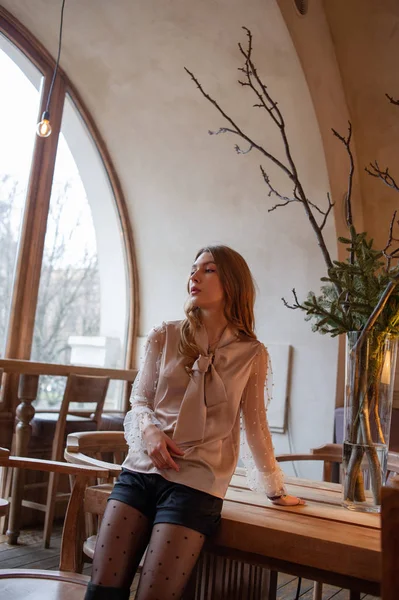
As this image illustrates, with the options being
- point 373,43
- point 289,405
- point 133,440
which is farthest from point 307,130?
point 133,440

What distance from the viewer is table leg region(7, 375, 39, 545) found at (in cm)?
338

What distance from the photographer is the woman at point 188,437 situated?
4.20 ft

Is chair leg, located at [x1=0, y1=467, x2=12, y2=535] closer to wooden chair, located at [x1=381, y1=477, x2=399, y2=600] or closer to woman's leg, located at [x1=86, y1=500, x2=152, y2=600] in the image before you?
woman's leg, located at [x1=86, y1=500, x2=152, y2=600]

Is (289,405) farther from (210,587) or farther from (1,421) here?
(210,587)

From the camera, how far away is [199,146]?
4.76 m

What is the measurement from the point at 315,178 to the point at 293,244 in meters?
0.54

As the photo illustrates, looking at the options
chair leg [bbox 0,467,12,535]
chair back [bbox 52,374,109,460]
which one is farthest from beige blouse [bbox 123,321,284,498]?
chair leg [bbox 0,467,12,535]

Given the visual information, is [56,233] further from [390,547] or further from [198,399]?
[390,547]

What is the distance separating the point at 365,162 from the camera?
4488 mm

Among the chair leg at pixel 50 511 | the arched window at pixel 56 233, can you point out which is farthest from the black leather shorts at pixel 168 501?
the arched window at pixel 56 233

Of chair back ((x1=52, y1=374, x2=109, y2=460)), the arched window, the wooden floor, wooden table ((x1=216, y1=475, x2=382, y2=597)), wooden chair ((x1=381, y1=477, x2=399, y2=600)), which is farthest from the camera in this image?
the arched window

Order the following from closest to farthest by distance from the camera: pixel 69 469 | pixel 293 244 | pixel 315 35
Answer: pixel 69 469, pixel 315 35, pixel 293 244

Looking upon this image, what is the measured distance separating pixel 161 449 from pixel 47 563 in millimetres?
1999

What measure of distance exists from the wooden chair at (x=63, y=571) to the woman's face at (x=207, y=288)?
0.53 metres
